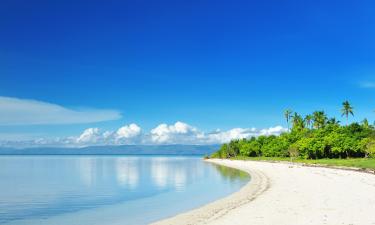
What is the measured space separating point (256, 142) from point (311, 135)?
52820mm

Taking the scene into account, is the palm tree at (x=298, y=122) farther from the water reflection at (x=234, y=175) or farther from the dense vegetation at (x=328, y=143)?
the water reflection at (x=234, y=175)

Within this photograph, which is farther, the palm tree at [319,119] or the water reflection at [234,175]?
the palm tree at [319,119]

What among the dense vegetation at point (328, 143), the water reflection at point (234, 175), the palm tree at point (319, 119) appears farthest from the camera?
the palm tree at point (319, 119)

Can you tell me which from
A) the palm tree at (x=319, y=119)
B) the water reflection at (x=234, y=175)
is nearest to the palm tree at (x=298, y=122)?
the palm tree at (x=319, y=119)

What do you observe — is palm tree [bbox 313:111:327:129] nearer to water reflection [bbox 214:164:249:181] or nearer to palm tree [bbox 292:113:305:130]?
palm tree [bbox 292:113:305:130]

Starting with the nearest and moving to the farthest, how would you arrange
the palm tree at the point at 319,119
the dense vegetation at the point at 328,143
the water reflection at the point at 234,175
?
1. the water reflection at the point at 234,175
2. the dense vegetation at the point at 328,143
3. the palm tree at the point at 319,119

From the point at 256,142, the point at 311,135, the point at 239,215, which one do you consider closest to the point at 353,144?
the point at 311,135

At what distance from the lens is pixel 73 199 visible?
4603 cm

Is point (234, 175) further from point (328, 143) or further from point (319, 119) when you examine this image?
point (319, 119)

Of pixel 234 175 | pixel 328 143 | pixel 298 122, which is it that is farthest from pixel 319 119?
pixel 234 175

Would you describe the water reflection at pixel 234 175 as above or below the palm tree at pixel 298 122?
below

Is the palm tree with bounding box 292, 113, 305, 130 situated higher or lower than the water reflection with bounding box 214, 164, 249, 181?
higher

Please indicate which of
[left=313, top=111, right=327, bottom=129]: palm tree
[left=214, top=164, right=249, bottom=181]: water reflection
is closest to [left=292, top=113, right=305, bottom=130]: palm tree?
[left=313, top=111, right=327, bottom=129]: palm tree

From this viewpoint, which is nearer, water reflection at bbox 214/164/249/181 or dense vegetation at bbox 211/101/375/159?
water reflection at bbox 214/164/249/181
